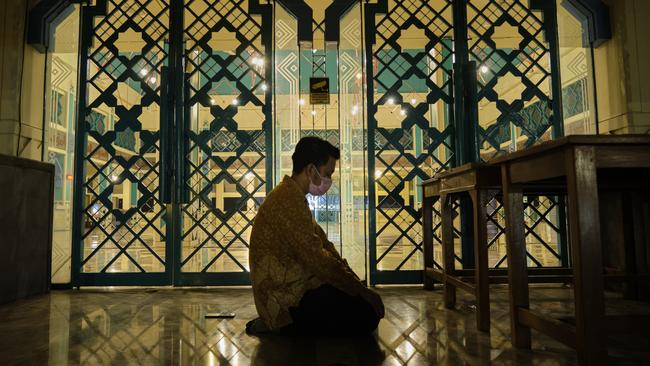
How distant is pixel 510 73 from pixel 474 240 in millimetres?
2552

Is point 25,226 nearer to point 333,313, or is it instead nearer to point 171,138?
point 171,138

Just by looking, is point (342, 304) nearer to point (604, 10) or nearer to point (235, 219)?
point (235, 219)

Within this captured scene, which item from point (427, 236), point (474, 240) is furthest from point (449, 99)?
point (474, 240)

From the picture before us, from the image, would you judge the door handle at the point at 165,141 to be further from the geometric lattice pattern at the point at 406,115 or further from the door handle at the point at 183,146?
the geometric lattice pattern at the point at 406,115

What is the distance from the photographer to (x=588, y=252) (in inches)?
64.2

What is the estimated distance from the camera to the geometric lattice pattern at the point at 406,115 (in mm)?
4219

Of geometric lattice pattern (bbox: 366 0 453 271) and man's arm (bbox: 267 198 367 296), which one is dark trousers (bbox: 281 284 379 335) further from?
geometric lattice pattern (bbox: 366 0 453 271)

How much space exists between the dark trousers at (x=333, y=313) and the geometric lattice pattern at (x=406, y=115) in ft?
6.23

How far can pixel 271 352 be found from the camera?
209 cm

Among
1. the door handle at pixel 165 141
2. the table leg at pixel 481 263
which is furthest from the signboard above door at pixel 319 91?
the table leg at pixel 481 263

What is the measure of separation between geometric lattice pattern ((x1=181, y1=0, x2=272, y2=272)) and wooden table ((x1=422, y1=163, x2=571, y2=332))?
172 cm

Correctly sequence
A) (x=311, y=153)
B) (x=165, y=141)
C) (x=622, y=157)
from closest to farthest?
(x=622, y=157)
(x=311, y=153)
(x=165, y=141)

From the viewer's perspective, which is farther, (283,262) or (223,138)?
(223,138)

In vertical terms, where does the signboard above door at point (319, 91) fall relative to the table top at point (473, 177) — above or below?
above
